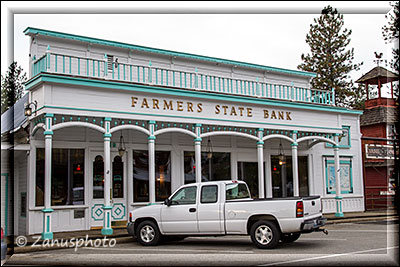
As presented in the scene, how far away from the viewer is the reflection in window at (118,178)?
57.2ft

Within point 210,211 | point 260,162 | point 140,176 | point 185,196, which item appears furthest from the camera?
point 260,162

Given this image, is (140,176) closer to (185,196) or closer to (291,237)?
(185,196)

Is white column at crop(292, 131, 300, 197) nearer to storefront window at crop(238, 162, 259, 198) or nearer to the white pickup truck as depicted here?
storefront window at crop(238, 162, 259, 198)

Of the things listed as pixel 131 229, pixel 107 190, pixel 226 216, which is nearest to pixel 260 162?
pixel 107 190

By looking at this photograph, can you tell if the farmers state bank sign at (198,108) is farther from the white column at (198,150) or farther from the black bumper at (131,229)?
the black bumper at (131,229)

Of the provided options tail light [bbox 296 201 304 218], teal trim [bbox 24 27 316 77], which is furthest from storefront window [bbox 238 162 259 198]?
tail light [bbox 296 201 304 218]

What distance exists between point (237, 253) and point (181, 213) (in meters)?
2.25

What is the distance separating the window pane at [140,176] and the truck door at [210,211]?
228 inches

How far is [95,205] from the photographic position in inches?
664

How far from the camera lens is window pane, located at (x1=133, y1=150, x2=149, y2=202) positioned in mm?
17891

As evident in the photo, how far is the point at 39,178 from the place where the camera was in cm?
1585

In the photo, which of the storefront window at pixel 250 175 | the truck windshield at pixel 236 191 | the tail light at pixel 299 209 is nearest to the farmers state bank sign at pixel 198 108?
the storefront window at pixel 250 175

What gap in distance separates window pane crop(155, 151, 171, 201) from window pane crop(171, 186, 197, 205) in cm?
553

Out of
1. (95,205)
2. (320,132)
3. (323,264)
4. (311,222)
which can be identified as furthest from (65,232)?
(320,132)
